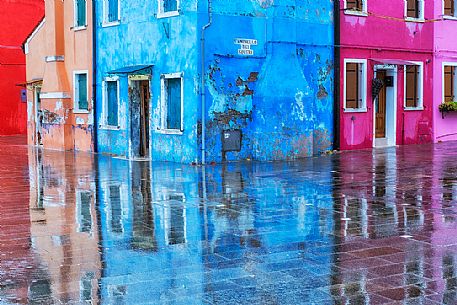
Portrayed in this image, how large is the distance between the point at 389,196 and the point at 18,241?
6.24m

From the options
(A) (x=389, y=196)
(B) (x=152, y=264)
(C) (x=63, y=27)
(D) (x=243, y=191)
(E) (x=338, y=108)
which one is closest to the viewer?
(B) (x=152, y=264)

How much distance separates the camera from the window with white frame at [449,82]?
24922mm

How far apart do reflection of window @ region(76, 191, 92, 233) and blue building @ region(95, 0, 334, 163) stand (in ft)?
18.8

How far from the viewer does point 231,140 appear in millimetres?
18828

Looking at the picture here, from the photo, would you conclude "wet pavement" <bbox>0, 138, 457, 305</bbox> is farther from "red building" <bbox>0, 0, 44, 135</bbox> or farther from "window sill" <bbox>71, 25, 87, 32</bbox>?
"red building" <bbox>0, 0, 44, 135</bbox>

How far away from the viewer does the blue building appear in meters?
18.5

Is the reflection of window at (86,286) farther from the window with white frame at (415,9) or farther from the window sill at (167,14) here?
the window with white frame at (415,9)

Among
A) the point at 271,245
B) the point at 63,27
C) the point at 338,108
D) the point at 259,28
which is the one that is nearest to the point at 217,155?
the point at 259,28

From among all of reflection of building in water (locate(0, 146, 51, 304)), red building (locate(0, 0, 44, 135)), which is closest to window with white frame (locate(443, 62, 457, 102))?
reflection of building in water (locate(0, 146, 51, 304))

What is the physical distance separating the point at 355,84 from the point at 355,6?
7.60 ft

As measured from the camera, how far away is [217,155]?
1872 centimetres

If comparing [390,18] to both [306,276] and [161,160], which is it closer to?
[161,160]

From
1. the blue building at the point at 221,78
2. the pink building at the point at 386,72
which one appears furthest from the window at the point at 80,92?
the pink building at the point at 386,72

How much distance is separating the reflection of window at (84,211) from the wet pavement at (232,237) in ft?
0.06
